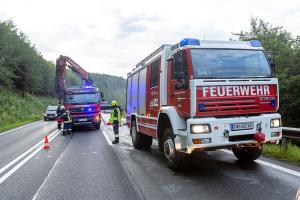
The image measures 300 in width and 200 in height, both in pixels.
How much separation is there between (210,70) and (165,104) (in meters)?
1.63

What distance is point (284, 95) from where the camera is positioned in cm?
2344

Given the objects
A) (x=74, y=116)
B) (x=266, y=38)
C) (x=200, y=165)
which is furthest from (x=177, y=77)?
(x=266, y=38)

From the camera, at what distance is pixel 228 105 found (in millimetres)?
6809

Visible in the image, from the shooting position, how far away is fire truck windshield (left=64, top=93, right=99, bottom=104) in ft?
66.6

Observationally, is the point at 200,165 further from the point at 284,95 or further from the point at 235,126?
→ the point at 284,95

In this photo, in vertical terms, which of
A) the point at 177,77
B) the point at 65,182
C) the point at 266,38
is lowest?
the point at 65,182

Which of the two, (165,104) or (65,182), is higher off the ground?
(165,104)

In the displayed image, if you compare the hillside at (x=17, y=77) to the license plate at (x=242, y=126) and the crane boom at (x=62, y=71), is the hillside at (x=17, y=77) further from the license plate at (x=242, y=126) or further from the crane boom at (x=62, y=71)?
the license plate at (x=242, y=126)

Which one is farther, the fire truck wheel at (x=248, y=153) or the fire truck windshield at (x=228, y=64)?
the fire truck wheel at (x=248, y=153)

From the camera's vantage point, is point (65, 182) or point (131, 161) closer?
point (65, 182)

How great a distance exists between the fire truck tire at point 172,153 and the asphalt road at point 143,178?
181 millimetres

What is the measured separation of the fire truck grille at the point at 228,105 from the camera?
667 centimetres

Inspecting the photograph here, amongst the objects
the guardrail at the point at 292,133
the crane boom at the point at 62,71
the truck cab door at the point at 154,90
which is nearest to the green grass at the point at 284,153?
the guardrail at the point at 292,133

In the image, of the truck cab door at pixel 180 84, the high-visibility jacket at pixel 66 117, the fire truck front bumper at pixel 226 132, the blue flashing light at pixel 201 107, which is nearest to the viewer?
the fire truck front bumper at pixel 226 132
